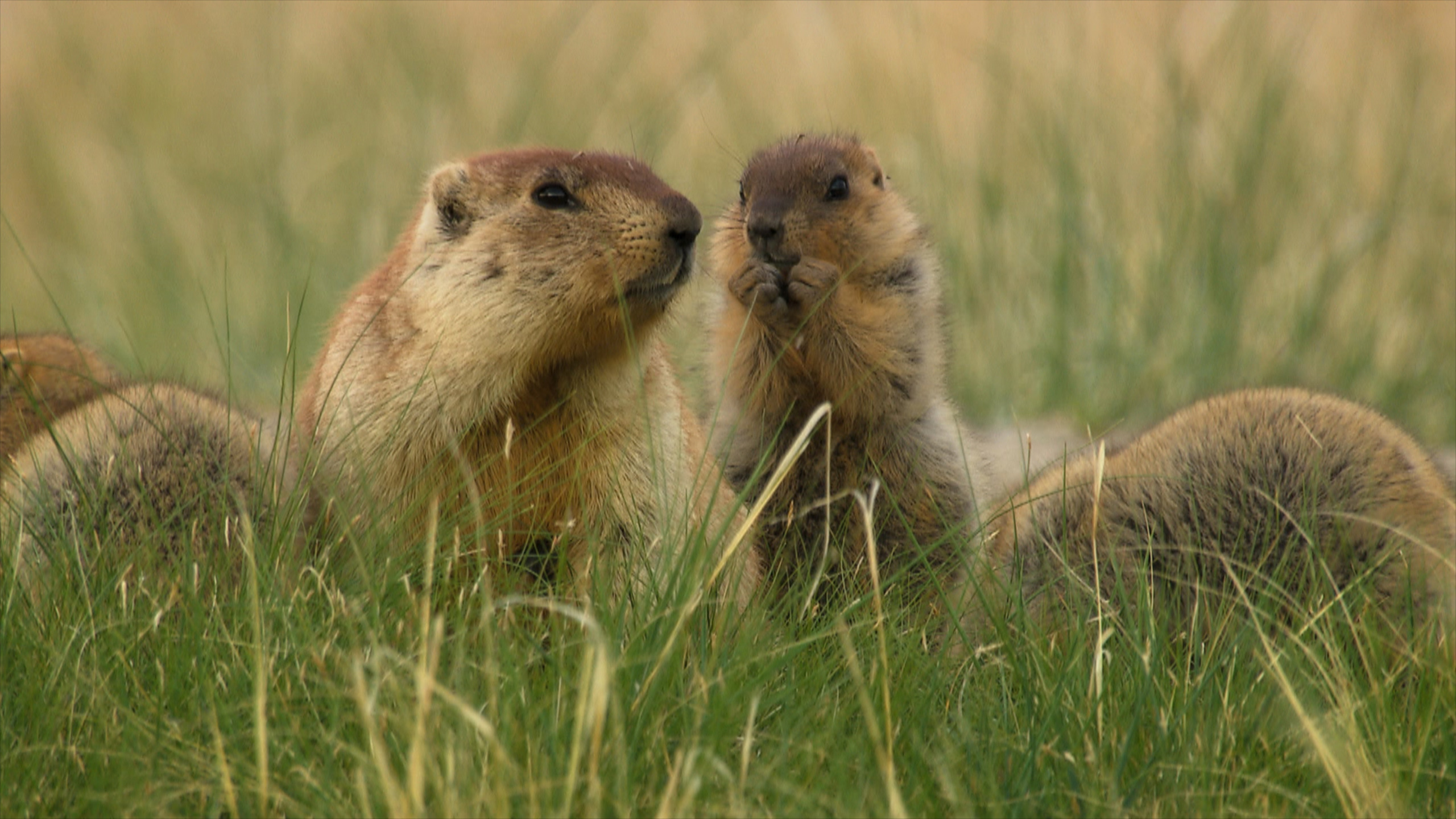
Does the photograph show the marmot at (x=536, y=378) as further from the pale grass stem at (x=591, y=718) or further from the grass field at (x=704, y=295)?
the pale grass stem at (x=591, y=718)

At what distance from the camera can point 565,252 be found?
438 centimetres

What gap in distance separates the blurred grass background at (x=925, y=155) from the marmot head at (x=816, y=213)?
2137mm

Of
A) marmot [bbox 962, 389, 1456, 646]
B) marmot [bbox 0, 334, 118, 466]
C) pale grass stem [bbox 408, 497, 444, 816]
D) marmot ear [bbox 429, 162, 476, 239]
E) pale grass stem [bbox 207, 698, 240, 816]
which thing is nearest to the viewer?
pale grass stem [bbox 408, 497, 444, 816]

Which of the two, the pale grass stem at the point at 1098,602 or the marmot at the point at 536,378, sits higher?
the marmot at the point at 536,378

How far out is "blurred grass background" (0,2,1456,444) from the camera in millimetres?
7770

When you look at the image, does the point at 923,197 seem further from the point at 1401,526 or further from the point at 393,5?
the point at 1401,526

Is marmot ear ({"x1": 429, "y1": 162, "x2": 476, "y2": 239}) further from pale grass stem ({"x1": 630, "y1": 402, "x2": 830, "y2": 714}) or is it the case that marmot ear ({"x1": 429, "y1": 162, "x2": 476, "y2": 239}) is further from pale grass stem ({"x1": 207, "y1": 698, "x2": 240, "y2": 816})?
pale grass stem ({"x1": 207, "y1": 698, "x2": 240, "y2": 816})

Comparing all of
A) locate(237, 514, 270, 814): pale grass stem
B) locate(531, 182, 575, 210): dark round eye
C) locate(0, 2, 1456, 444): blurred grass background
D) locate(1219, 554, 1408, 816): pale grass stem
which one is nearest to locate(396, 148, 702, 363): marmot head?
locate(531, 182, 575, 210): dark round eye

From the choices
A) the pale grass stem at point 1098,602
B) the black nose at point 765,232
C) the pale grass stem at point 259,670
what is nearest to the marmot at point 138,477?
the pale grass stem at point 259,670

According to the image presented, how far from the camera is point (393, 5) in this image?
10.2 meters

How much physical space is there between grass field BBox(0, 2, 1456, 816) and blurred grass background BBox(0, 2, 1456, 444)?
1.1 inches

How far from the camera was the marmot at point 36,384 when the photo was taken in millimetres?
4988

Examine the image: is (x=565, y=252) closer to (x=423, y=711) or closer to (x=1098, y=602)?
(x=1098, y=602)

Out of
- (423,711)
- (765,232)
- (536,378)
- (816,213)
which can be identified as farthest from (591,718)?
(816,213)
